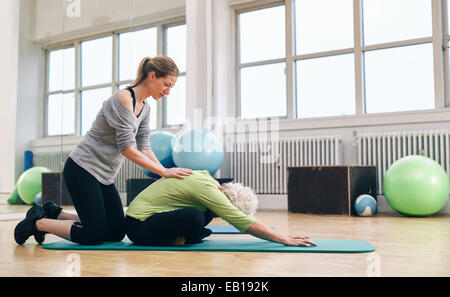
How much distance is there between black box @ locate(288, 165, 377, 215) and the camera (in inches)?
161

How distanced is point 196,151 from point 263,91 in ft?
5.46

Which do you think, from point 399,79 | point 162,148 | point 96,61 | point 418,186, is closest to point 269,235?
point 418,186

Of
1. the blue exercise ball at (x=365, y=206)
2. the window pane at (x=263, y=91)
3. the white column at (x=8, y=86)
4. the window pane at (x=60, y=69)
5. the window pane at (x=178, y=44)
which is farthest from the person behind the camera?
the window pane at (x=178, y=44)

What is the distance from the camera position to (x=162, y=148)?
4285 mm

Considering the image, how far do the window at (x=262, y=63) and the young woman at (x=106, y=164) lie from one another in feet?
11.0

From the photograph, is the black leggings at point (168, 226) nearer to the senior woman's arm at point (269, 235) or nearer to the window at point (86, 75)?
the senior woman's arm at point (269, 235)

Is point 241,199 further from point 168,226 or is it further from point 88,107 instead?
point 88,107

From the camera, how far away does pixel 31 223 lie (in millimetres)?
2170

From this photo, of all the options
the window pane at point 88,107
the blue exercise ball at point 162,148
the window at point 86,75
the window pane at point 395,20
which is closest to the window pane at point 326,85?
the window pane at point 395,20

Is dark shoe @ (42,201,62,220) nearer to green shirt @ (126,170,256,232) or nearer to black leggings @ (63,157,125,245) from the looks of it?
black leggings @ (63,157,125,245)

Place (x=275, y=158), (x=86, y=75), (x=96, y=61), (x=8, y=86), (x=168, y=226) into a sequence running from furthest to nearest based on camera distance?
(x=275, y=158)
(x=96, y=61)
(x=86, y=75)
(x=8, y=86)
(x=168, y=226)

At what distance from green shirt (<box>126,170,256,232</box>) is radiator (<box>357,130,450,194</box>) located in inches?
116

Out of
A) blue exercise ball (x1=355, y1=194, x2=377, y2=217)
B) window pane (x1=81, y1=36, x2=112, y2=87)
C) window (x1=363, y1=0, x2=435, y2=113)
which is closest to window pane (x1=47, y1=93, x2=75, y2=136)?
window pane (x1=81, y1=36, x2=112, y2=87)

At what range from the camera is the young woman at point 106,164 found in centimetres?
203
